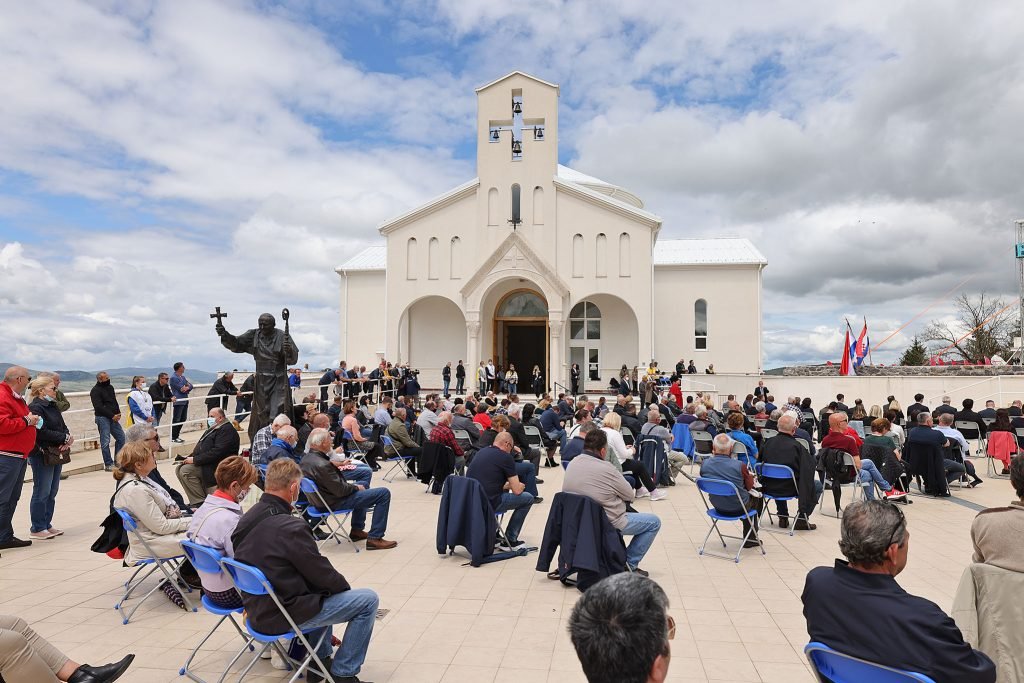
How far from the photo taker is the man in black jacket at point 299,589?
381 centimetres

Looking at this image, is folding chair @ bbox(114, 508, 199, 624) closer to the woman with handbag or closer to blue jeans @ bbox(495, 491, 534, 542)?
the woman with handbag

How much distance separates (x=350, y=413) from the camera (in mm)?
12766

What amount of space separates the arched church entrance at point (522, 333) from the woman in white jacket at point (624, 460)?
59.2 ft

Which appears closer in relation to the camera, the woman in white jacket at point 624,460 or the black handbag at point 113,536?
the black handbag at point 113,536

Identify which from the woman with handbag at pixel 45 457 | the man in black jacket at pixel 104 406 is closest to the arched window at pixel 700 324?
the man in black jacket at pixel 104 406

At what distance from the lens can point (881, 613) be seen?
2.69 meters

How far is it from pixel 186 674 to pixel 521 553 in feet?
12.2

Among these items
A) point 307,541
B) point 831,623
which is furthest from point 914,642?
point 307,541

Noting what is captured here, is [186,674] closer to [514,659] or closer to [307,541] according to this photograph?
[307,541]

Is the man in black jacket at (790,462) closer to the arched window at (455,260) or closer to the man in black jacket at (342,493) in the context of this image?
the man in black jacket at (342,493)

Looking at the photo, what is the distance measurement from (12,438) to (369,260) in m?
26.2

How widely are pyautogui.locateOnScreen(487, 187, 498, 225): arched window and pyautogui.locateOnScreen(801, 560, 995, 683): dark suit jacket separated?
2655 cm

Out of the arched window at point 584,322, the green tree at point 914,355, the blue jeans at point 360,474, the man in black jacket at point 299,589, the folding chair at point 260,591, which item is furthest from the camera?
the green tree at point 914,355

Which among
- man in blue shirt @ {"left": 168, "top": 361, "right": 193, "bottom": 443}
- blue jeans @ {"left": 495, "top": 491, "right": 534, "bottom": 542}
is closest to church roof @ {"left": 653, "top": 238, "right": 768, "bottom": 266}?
man in blue shirt @ {"left": 168, "top": 361, "right": 193, "bottom": 443}
